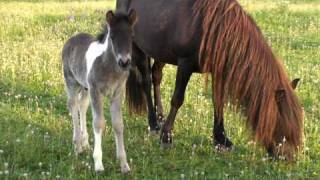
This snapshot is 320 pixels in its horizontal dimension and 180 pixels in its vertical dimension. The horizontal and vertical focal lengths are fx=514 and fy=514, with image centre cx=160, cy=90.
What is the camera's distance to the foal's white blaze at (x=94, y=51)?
6055 millimetres

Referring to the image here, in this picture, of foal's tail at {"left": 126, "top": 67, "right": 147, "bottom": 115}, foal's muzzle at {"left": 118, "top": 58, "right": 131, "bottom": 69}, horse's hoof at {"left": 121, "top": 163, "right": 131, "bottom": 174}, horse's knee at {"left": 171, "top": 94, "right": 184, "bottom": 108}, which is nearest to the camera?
foal's muzzle at {"left": 118, "top": 58, "right": 131, "bottom": 69}

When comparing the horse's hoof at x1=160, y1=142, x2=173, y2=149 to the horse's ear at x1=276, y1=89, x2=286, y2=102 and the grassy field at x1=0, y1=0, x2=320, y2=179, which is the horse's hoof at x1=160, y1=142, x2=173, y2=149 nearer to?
the grassy field at x1=0, y1=0, x2=320, y2=179

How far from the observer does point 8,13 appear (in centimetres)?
1844

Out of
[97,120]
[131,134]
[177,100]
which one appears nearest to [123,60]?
[97,120]

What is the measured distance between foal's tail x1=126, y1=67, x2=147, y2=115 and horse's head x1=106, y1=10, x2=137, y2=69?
322cm

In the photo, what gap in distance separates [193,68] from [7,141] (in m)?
2.72

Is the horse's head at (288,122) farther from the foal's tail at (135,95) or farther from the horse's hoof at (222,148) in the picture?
the foal's tail at (135,95)

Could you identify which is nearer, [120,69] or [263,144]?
[120,69]

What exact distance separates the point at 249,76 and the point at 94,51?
6.37 feet

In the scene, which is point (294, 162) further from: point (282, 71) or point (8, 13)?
point (8, 13)

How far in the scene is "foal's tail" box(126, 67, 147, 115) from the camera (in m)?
8.70

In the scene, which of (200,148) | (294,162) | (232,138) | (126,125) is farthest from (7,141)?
(294,162)

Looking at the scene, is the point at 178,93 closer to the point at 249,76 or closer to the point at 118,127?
the point at 249,76

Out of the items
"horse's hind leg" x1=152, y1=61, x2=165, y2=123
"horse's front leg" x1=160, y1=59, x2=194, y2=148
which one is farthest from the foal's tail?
"horse's front leg" x1=160, y1=59, x2=194, y2=148
